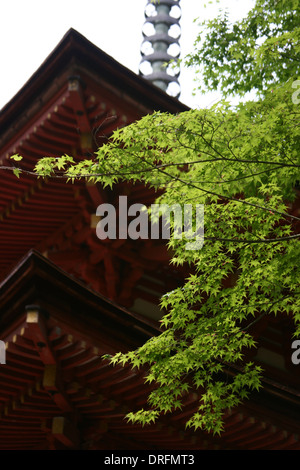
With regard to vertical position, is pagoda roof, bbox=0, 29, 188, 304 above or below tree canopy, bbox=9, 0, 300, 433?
above

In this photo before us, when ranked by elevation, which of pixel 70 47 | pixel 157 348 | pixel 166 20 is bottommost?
pixel 157 348

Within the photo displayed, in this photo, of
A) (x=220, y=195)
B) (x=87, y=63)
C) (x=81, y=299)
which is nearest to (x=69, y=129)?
(x=87, y=63)

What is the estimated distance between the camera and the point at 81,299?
612cm

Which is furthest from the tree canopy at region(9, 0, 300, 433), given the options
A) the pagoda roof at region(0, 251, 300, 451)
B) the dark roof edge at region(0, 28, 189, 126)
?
the dark roof edge at region(0, 28, 189, 126)

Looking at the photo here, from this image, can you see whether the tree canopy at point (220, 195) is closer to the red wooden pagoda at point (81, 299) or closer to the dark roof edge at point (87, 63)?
the red wooden pagoda at point (81, 299)

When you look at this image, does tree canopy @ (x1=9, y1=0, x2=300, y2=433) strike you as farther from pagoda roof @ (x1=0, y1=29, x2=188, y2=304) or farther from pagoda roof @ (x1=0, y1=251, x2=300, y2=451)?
pagoda roof @ (x1=0, y1=29, x2=188, y2=304)

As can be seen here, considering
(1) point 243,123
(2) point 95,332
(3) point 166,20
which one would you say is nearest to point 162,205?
(1) point 243,123

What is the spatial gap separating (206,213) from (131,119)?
8.55 ft

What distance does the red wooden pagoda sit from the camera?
6.02m

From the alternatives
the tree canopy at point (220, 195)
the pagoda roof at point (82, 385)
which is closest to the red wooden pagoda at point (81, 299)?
the pagoda roof at point (82, 385)

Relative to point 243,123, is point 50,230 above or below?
above

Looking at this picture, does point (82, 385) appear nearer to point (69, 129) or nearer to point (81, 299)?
point (81, 299)

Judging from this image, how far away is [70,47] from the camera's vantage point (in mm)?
7230
